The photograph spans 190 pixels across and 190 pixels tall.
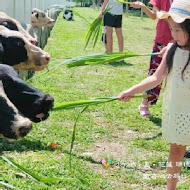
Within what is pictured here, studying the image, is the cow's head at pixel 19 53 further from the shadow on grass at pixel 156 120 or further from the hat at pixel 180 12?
the shadow on grass at pixel 156 120

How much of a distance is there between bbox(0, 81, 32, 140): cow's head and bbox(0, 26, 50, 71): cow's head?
1.14m

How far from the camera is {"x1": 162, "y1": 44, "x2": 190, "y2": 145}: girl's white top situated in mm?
3057

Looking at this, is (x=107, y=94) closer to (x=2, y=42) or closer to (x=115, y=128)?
(x=115, y=128)

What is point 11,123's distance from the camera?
2.39 m

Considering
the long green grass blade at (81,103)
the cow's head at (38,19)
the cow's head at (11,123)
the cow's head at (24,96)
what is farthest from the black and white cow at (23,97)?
the cow's head at (38,19)

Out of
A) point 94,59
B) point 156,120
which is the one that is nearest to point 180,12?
point 94,59

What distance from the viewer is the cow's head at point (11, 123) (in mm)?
→ 2391

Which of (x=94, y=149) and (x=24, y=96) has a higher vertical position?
(x=24, y=96)

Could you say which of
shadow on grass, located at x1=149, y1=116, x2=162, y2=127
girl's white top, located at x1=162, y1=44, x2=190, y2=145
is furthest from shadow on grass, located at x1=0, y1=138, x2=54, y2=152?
shadow on grass, located at x1=149, y1=116, x2=162, y2=127

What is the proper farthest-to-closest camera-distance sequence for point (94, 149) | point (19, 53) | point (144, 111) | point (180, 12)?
point (144, 111) < point (94, 149) < point (19, 53) < point (180, 12)

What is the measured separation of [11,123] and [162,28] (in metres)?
2.84

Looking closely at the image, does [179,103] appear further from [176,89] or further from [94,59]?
[94,59]

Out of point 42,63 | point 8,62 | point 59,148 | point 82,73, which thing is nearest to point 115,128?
point 59,148

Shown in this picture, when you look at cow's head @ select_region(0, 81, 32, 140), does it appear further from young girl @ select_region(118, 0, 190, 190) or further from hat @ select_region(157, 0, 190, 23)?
hat @ select_region(157, 0, 190, 23)
